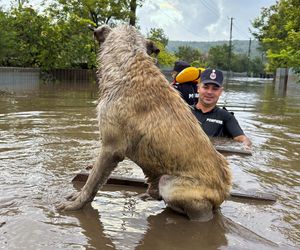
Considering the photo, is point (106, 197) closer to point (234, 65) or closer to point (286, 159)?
point (286, 159)

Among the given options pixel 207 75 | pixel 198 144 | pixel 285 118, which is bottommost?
pixel 285 118

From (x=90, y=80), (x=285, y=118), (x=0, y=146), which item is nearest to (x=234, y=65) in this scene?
(x=90, y=80)

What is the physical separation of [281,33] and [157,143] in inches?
1475

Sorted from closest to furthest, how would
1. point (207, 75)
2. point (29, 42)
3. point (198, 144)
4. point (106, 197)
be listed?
point (198, 144) < point (106, 197) < point (207, 75) < point (29, 42)

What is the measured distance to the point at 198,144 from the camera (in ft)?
12.9

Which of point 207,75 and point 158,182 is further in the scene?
point 207,75

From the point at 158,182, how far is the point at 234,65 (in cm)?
11583

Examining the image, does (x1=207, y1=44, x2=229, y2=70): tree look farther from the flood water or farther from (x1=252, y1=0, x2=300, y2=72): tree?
the flood water

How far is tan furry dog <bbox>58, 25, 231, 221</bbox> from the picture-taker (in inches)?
152

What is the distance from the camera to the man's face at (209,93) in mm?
5594

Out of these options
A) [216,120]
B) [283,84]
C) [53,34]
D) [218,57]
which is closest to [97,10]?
[53,34]

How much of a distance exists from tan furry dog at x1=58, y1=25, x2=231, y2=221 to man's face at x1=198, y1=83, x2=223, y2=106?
153 cm

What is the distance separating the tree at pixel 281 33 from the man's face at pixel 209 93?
12.3 metres

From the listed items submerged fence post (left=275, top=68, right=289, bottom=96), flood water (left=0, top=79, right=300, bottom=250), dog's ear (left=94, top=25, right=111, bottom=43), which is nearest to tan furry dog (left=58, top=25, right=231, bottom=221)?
flood water (left=0, top=79, right=300, bottom=250)
